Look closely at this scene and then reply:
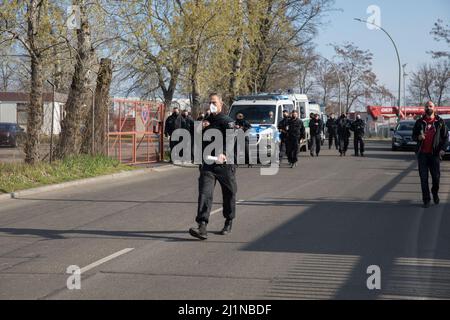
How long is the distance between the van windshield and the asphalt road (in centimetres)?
971

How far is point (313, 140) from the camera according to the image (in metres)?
29.6

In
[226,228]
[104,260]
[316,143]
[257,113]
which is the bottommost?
[104,260]

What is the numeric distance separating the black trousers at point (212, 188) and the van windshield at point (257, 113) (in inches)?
626

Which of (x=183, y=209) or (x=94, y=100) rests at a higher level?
(x=94, y=100)

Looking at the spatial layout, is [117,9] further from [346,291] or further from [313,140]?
[346,291]

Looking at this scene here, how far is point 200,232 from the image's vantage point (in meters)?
9.74

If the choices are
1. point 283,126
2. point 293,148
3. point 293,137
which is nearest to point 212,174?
point 293,137

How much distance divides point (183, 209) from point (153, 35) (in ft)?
39.7

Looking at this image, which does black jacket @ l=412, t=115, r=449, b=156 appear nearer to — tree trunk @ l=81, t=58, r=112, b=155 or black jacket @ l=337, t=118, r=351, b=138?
tree trunk @ l=81, t=58, r=112, b=155

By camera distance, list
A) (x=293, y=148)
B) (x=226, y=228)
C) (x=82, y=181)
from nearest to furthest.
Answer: (x=226, y=228) < (x=82, y=181) < (x=293, y=148)

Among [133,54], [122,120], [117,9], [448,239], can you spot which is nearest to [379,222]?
[448,239]

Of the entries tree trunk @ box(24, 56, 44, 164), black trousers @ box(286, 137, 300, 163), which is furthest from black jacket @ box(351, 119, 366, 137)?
tree trunk @ box(24, 56, 44, 164)

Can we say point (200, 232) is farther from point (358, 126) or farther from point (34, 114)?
point (358, 126)

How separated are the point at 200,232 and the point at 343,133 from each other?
20.8 metres
